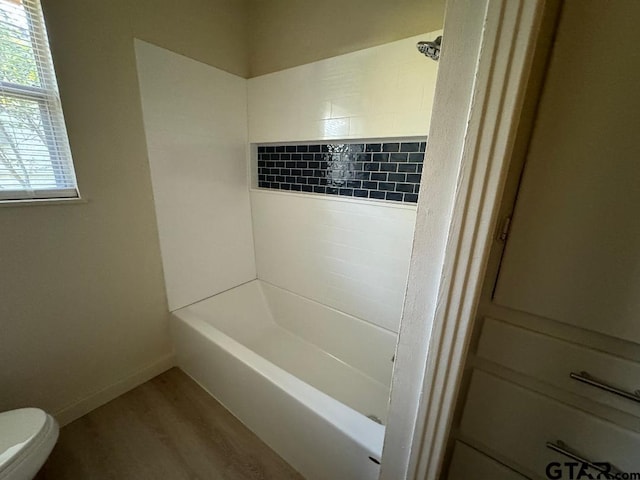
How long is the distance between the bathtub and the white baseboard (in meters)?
0.11

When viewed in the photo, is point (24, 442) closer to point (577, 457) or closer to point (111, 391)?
point (111, 391)

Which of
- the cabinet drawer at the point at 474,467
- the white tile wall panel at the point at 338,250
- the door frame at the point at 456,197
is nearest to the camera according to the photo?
the door frame at the point at 456,197

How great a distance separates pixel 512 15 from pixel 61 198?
68.7 inches

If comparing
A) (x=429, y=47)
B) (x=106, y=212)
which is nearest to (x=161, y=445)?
(x=106, y=212)

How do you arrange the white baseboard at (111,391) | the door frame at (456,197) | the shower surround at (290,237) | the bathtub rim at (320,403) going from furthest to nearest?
the white baseboard at (111,391)
the shower surround at (290,237)
the bathtub rim at (320,403)
the door frame at (456,197)

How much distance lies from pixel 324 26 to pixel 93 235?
176cm

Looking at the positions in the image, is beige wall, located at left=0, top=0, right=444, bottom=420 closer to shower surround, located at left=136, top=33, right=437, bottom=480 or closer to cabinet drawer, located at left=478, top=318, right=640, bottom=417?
shower surround, located at left=136, top=33, right=437, bottom=480

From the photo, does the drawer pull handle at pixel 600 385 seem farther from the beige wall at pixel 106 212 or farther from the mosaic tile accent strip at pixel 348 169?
the beige wall at pixel 106 212

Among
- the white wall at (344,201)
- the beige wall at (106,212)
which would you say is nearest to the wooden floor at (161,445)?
the beige wall at (106,212)

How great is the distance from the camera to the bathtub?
3.31 ft

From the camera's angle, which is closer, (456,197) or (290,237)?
(456,197)

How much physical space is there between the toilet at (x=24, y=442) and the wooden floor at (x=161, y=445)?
0.47m

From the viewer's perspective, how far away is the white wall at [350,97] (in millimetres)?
1237

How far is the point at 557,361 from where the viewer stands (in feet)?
1.89
